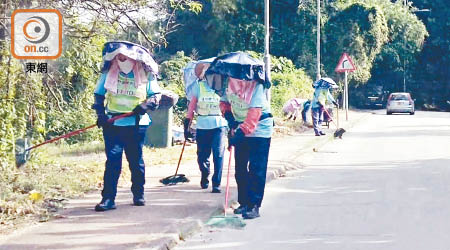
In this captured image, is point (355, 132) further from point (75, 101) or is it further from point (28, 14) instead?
point (28, 14)

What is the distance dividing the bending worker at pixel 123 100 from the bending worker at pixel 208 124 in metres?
1.57

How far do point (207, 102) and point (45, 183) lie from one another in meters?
2.49

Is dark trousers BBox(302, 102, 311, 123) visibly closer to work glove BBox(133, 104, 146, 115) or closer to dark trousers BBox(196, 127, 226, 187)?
dark trousers BBox(196, 127, 226, 187)

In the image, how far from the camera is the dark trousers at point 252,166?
8906mm

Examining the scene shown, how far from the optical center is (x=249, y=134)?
8.77 meters

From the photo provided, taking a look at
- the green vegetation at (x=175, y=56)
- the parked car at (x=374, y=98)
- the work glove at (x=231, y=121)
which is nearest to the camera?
the work glove at (x=231, y=121)

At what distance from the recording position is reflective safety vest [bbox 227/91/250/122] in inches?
349

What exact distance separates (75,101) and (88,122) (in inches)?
48.9

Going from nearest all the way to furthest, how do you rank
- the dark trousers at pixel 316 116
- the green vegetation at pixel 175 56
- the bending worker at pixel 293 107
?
the green vegetation at pixel 175 56
the dark trousers at pixel 316 116
the bending worker at pixel 293 107

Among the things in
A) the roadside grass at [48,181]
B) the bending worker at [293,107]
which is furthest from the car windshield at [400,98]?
the roadside grass at [48,181]

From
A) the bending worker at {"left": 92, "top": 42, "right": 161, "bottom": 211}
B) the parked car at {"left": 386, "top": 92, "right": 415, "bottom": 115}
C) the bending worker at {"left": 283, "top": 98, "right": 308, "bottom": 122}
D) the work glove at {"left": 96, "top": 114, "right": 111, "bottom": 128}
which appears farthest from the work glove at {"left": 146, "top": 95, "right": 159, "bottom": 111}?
the parked car at {"left": 386, "top": 92, "right": 415, "bottom": 115}

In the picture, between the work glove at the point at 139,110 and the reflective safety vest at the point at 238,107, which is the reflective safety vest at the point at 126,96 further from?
the reflective safety vest at the point at 238,107

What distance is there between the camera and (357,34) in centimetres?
4384

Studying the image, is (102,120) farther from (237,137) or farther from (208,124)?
(208,124)
